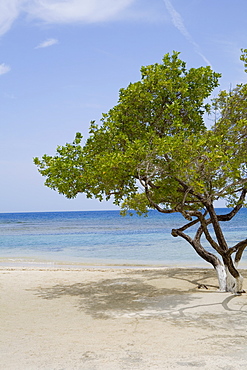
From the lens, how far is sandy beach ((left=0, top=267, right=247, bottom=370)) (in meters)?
6.28

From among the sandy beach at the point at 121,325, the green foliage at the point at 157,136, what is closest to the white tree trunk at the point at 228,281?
the sandy beach at the point at 121,325

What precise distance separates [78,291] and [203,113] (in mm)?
6520

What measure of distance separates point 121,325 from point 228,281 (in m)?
4.64

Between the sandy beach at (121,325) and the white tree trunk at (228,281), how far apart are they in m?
0.38

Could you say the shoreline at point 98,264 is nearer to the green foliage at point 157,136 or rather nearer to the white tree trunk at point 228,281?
the white tree trunk at point 228,281

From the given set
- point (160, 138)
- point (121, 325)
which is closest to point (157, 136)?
point (160, 138)

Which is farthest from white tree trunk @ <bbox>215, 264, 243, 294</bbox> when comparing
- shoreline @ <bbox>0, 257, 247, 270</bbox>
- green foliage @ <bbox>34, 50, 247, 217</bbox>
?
shoreline @ <bbox>0, 257, 247, 270</bbox>

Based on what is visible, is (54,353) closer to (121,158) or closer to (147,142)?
(121,158)

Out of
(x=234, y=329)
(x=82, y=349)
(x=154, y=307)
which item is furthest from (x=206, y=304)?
(x=82, y=349)

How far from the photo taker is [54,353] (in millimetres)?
6668

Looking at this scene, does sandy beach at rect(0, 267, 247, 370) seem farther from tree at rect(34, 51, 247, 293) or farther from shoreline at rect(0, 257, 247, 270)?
shoreline at rect(0, 257, 247, 270)

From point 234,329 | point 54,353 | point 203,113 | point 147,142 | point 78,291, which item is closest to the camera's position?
point 54,353

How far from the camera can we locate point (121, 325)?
8.48 m

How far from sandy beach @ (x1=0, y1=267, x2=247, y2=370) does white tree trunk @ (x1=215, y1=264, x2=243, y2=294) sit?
0.38 meters
